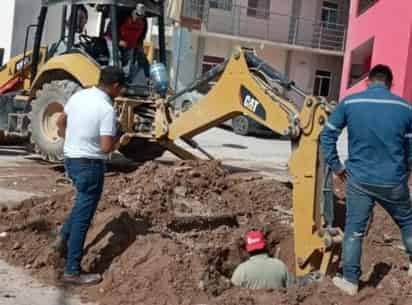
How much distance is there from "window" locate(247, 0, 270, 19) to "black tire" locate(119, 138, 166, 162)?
25856mm

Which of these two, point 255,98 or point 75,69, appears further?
point 75,69

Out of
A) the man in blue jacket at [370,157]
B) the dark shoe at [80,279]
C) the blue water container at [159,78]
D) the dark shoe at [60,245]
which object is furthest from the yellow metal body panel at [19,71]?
the man in blue jacket at [370,157]

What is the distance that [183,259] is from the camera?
6891mm

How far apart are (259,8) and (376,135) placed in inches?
1302

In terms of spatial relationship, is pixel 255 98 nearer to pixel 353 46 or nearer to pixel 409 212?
pixel 409 212

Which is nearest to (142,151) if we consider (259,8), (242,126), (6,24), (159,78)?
(159,78)

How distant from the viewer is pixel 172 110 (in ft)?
37.7

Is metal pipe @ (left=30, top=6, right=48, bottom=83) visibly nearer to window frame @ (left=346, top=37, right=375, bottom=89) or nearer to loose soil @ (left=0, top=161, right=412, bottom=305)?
loose soil @ (left=0, top=161, right=412, bottom=305)

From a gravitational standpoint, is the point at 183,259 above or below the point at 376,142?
below

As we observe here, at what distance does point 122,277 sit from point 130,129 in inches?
203

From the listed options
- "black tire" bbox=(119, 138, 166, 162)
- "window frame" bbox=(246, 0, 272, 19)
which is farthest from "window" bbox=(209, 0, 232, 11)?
"black tire" bbox=(119, 138, 166, 162)

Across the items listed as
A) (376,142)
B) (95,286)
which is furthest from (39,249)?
(376,142)

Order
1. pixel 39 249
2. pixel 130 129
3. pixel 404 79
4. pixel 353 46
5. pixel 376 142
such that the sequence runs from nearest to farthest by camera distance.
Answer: pixel 376 142 → pixel 39 249 → pixel 130 129 → pixel 404 79 → pixel 353 46

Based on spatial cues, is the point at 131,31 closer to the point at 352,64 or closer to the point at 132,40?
the point at 132,40
